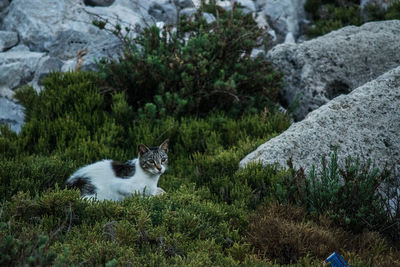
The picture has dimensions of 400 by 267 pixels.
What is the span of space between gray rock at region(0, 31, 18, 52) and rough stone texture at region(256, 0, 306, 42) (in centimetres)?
735

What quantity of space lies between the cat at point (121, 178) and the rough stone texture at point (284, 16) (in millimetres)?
8840

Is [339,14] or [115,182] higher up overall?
[339,14]

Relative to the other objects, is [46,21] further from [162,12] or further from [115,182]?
[115,182]

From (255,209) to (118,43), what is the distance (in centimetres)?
626

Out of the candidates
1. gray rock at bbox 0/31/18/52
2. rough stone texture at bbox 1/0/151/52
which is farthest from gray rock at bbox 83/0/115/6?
gray rock at bbox 0/31/18/52

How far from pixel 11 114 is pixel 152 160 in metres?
4.35

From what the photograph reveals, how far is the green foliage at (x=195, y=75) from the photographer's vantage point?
7.45 m

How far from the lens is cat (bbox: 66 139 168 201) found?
16.8ft

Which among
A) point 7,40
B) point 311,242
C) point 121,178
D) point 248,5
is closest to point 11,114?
point 7,40

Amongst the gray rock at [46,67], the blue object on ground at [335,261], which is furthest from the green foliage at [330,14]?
the blue object on ground at [335,261]

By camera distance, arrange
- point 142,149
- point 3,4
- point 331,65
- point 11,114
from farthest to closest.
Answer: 1. point 3,4
2. point 331,65
3. point 11,114
4. point 142,149

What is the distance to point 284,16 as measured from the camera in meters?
13.7

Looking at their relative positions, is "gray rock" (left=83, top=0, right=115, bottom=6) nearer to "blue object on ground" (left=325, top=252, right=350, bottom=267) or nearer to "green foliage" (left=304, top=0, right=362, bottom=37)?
"green foliage" (left=304, top=0, right=362, bottom=37)

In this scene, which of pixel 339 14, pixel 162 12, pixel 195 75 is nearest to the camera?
pixel 195 75
